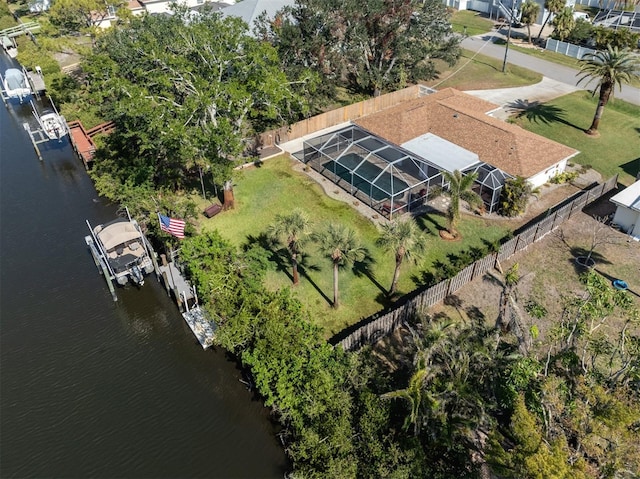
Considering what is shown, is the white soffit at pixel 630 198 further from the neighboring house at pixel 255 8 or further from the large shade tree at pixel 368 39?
the neighboring house at pixel 255 8

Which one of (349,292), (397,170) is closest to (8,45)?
(397,170)

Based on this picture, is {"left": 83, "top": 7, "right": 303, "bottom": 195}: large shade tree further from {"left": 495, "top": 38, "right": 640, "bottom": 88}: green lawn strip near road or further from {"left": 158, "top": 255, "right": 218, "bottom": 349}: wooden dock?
{"left": 495, "top": 38, "right": 640, "bottom": 88}: green lawn strip near road

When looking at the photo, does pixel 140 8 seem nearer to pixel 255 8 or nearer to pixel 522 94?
pixel 255 8

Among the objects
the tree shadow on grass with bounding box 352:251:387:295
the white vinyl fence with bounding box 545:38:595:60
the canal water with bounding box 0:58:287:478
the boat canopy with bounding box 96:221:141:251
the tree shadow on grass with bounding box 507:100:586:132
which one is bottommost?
the canal water with bounding box 0:58:287:478

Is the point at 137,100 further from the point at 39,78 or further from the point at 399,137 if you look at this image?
the point at 39,78

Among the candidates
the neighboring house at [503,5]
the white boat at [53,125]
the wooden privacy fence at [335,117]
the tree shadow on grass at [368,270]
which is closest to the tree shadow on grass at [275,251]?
the tree shadow on grass at [368,270]

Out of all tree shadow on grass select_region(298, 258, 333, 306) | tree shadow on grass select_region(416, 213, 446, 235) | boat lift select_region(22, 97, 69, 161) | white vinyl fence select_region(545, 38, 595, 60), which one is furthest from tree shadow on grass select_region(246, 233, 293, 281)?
white vinyl fence select_region(545, 38, 595, 60)
